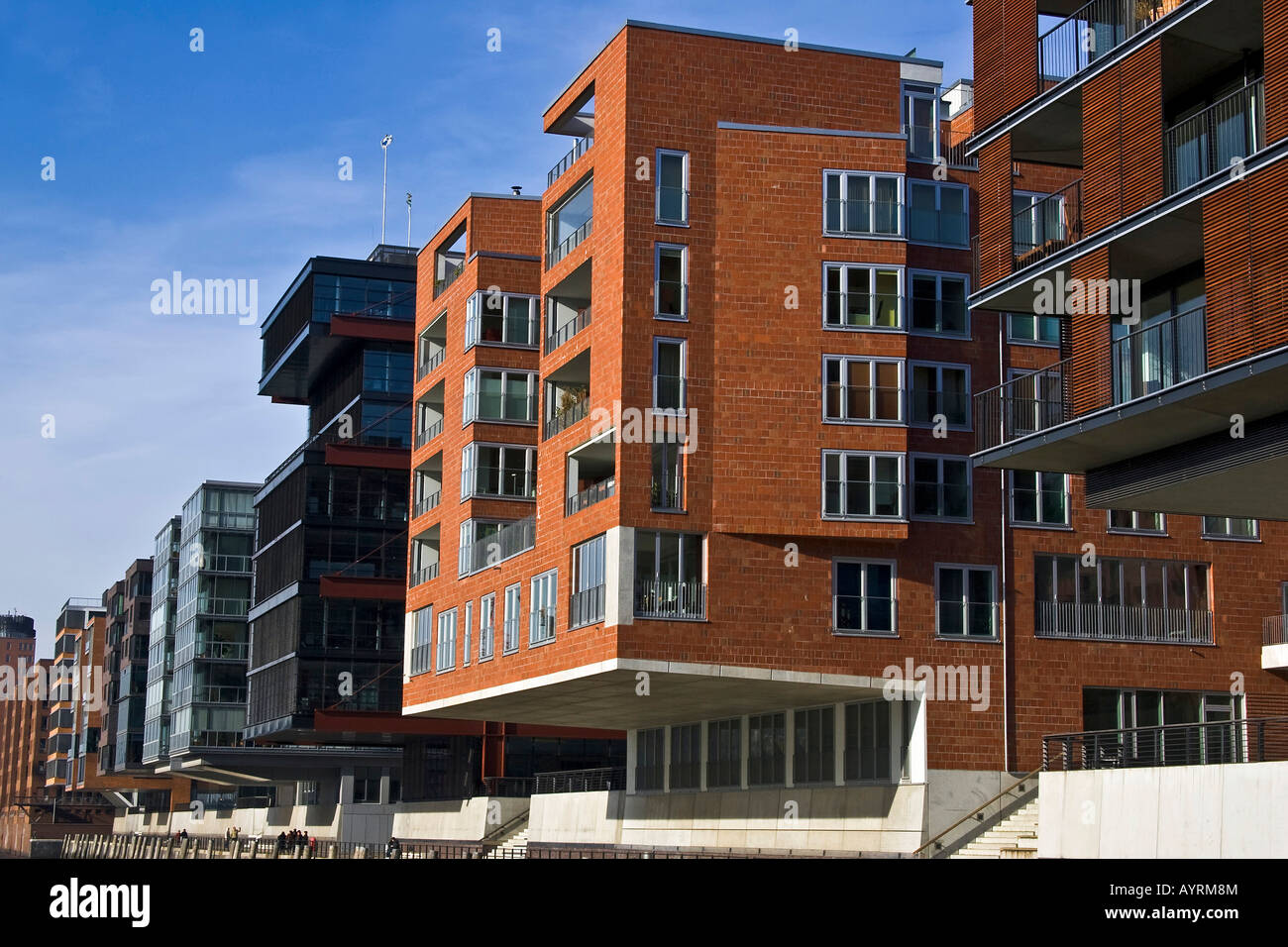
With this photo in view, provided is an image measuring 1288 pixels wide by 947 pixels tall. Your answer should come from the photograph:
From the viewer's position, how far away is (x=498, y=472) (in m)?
62.7

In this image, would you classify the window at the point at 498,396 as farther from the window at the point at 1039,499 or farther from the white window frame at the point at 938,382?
the window at the point at 1039,499

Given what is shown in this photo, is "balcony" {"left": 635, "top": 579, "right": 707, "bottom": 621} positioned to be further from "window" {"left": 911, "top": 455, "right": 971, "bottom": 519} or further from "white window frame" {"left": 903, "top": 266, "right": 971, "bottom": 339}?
"white window frame" {"left": 903, "top": 266, "right": 971, "bottom": 339}

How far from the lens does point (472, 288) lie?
63.6 meters

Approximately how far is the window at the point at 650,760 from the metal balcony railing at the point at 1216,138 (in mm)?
33946

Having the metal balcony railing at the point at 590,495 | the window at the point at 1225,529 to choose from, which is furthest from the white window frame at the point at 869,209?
the window at the point at 1225,529

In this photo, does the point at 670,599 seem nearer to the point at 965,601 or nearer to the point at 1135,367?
the point at 965,601

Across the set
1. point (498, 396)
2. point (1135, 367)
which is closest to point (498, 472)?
point (498, 396)

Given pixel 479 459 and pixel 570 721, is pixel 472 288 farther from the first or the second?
pixel 570 721

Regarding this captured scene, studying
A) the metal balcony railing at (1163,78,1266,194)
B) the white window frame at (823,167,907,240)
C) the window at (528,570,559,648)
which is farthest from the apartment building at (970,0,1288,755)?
the window at (528,570,559,648)

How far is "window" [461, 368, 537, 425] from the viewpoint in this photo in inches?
2470

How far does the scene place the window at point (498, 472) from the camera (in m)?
62.5

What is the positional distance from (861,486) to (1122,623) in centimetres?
970

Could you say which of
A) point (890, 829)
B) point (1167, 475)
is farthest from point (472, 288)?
point (1167, 475)
